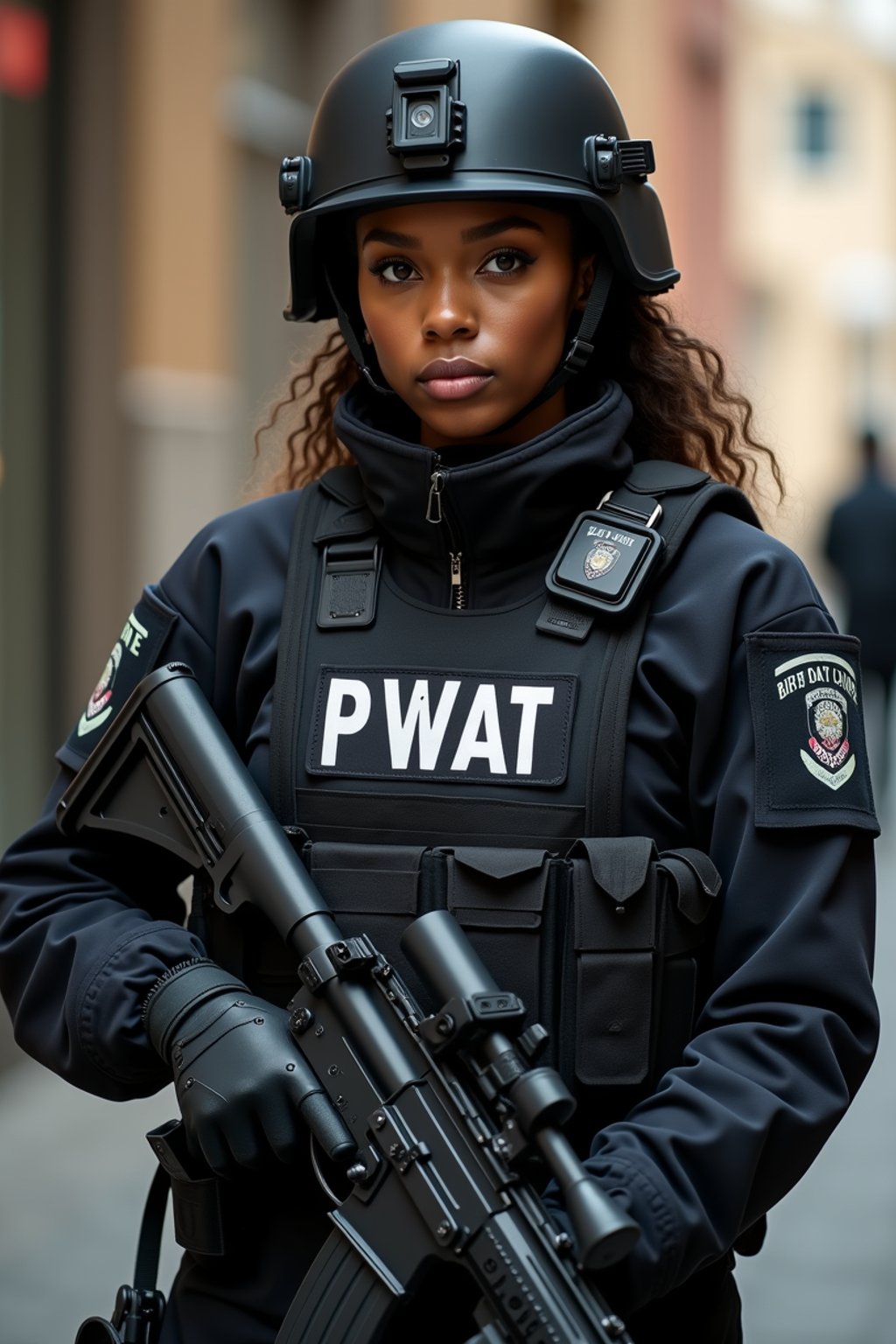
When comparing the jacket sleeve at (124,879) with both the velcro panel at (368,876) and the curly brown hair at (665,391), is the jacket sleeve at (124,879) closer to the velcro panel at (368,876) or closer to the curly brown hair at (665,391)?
the velcro panel at (368,876)

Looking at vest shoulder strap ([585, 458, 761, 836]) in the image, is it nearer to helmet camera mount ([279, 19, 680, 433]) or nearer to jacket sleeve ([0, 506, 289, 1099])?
helmet camera mount ([279, 19, 680, 433])

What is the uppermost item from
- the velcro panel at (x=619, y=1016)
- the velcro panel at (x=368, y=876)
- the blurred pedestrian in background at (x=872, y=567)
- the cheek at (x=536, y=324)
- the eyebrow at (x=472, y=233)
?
the eyebrow at (x=472, y=233)

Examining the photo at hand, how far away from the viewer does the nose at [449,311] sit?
197 centimetres

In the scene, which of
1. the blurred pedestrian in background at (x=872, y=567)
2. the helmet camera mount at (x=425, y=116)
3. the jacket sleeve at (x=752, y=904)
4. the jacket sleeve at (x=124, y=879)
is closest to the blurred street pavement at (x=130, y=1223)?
the jacket sleeve at (x=124, y=879)

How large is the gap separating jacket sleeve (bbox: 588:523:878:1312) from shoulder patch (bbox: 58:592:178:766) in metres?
0.58

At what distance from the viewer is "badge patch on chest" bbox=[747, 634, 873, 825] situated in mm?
1826

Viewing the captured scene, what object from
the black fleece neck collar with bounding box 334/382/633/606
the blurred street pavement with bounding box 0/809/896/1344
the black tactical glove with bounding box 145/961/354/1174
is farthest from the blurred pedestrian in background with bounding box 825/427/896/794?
the black tactical glove with bounding box 145/961/354/1174

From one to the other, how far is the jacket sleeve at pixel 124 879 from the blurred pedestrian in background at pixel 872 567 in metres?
6.78

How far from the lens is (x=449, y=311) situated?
197cm

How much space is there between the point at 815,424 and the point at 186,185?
945 inches

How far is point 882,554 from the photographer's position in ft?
29.1

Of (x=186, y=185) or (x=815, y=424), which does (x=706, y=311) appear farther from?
(x=815, y=424)

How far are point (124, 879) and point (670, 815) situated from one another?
0.68 metres

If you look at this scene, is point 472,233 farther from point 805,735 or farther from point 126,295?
point 126,295
